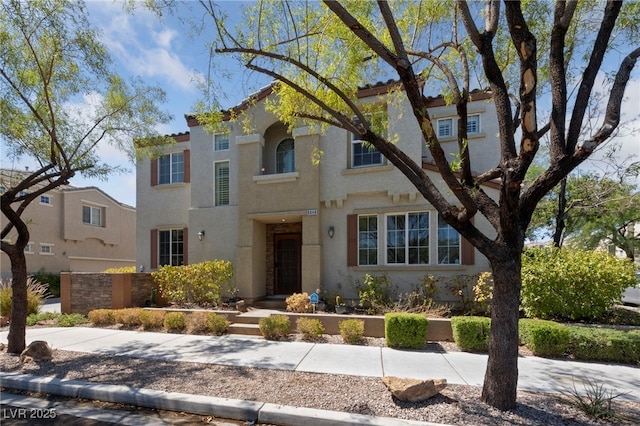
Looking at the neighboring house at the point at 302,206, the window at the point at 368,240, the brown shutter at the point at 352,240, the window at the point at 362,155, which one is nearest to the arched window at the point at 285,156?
the neighboring house at the point at 302,206

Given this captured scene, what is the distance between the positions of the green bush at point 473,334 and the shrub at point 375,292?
239cm

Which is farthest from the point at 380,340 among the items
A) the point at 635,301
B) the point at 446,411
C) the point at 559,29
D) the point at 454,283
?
the point at 635,301

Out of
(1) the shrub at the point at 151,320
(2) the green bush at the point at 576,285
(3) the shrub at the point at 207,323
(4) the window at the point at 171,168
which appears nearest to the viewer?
(2) the green bush at the point at 576,285

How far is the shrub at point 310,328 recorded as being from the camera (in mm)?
8055

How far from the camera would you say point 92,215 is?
82.1ft

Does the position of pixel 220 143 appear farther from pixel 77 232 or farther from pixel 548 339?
pixel 77 232

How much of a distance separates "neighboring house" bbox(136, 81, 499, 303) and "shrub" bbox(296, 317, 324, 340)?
8.12 feet

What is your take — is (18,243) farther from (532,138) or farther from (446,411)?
(532,138)

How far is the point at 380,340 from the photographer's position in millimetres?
8141

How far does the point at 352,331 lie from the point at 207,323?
3828mm

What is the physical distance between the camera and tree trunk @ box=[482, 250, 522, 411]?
4301 millimetres

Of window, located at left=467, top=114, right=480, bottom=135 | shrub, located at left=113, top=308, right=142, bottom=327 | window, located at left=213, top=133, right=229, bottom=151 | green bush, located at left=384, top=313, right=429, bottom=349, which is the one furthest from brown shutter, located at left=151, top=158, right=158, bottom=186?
window, located at left=467, top=114, right=480, bottom=135

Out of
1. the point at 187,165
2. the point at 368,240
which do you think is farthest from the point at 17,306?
the point at 368,240

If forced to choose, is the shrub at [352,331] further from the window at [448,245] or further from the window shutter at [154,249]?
the window shutter at [154,249]
